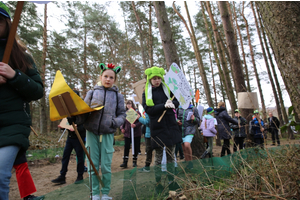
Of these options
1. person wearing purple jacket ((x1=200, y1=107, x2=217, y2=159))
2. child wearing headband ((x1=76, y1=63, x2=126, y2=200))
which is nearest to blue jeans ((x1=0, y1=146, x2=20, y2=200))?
child wearing headband ((x1=76, y1=63, x2=126, y2=200))

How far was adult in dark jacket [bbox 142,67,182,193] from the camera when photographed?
296 cm

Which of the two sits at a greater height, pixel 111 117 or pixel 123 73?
pixel 123 73

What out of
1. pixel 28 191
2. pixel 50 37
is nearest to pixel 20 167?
pixel 28 191

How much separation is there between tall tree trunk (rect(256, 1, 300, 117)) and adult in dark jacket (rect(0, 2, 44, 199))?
2406 mm

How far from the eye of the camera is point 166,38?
206 inches

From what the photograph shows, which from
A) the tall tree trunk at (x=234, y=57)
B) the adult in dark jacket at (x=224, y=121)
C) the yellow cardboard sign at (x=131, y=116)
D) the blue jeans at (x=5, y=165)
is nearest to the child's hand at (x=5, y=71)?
the blue jeans at (x=5, y=165)

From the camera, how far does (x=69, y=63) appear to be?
12859mm

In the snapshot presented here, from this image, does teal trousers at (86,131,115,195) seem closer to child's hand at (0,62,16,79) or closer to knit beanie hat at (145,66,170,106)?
knit beanie hat at (145,66,170,106)

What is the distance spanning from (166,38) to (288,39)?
3.41 meters


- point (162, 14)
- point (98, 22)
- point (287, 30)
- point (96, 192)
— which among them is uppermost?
point (98, 22)

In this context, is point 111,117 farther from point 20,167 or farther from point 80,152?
point 80,152

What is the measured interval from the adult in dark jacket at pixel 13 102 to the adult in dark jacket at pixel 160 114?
1.64 m

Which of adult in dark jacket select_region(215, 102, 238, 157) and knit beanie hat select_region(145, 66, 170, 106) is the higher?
knit beanie hat select_region(145, 66, 170, 106)

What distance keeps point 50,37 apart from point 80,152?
10233mm
